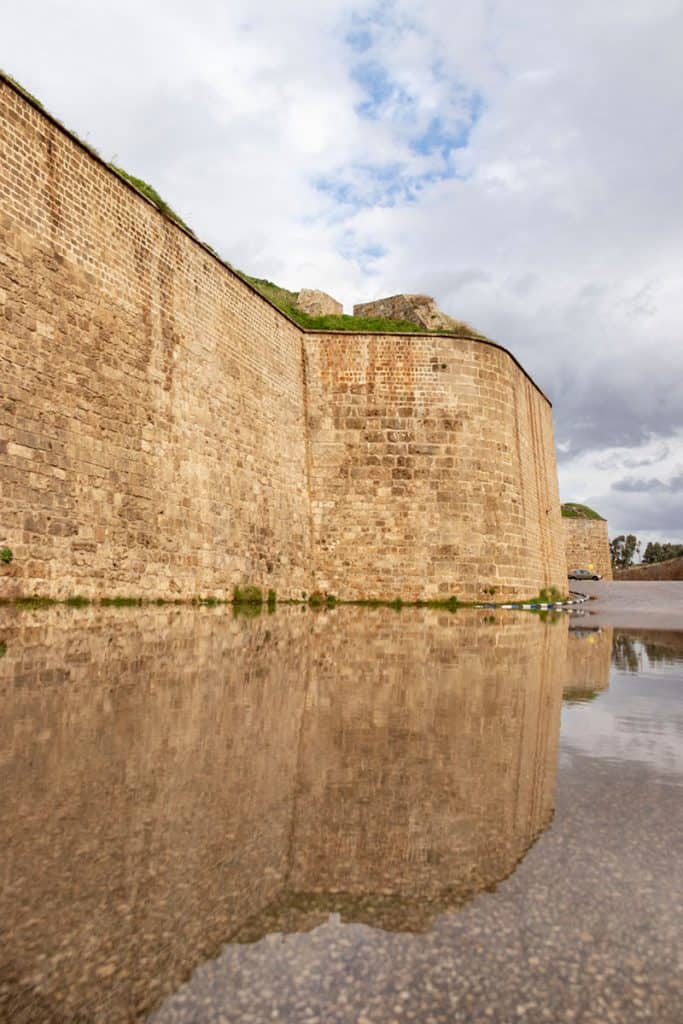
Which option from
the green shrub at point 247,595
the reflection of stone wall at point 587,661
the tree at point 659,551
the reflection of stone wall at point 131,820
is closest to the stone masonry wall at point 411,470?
the green shrub at point 247,595

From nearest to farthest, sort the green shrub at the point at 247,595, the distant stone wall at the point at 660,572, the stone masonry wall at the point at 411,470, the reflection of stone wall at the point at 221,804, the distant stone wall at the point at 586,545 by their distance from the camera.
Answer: the reflection of stone wall at the point at 221,804 < the green shrub at the point at 247,595 < the stone masonry wall at the point at 411,470 < the distant stone wall at the point at 660,572 < the distant stone wall at the point at 586,545

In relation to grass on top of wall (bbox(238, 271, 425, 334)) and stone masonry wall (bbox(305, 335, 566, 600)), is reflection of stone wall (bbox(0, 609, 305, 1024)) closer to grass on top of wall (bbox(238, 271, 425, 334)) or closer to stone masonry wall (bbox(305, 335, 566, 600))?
stone masonry wall (bbox(305, 335, 566, 600))

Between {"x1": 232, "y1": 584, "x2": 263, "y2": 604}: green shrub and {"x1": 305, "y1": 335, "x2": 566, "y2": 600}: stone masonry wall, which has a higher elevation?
{"x1": 305, "y1": 335, "x2": 566, "y2": 600}: stone masonry wall

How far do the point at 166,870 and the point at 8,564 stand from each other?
836cm

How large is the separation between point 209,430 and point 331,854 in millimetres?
13306

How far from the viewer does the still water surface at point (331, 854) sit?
161 cm

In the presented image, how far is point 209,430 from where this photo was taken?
15.2 m

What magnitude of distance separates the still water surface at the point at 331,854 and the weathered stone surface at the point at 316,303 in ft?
61.8

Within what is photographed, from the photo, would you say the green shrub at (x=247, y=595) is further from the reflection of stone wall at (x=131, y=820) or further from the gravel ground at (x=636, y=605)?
the reflection of stone wall at (x=131, y=820)

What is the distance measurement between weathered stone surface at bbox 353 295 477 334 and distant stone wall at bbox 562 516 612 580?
29609 mm

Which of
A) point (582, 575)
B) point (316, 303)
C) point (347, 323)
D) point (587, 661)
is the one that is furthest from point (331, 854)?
point (582, 575)

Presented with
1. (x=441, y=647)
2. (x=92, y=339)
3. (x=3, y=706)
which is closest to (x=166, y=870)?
(x=3, y=706)

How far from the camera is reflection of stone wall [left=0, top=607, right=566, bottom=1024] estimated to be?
180cm

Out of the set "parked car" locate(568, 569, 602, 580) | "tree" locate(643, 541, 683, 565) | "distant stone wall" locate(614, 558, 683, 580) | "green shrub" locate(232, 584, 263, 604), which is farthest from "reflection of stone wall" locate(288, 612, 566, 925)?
"tree" locate(643, 541, 683, 565)
